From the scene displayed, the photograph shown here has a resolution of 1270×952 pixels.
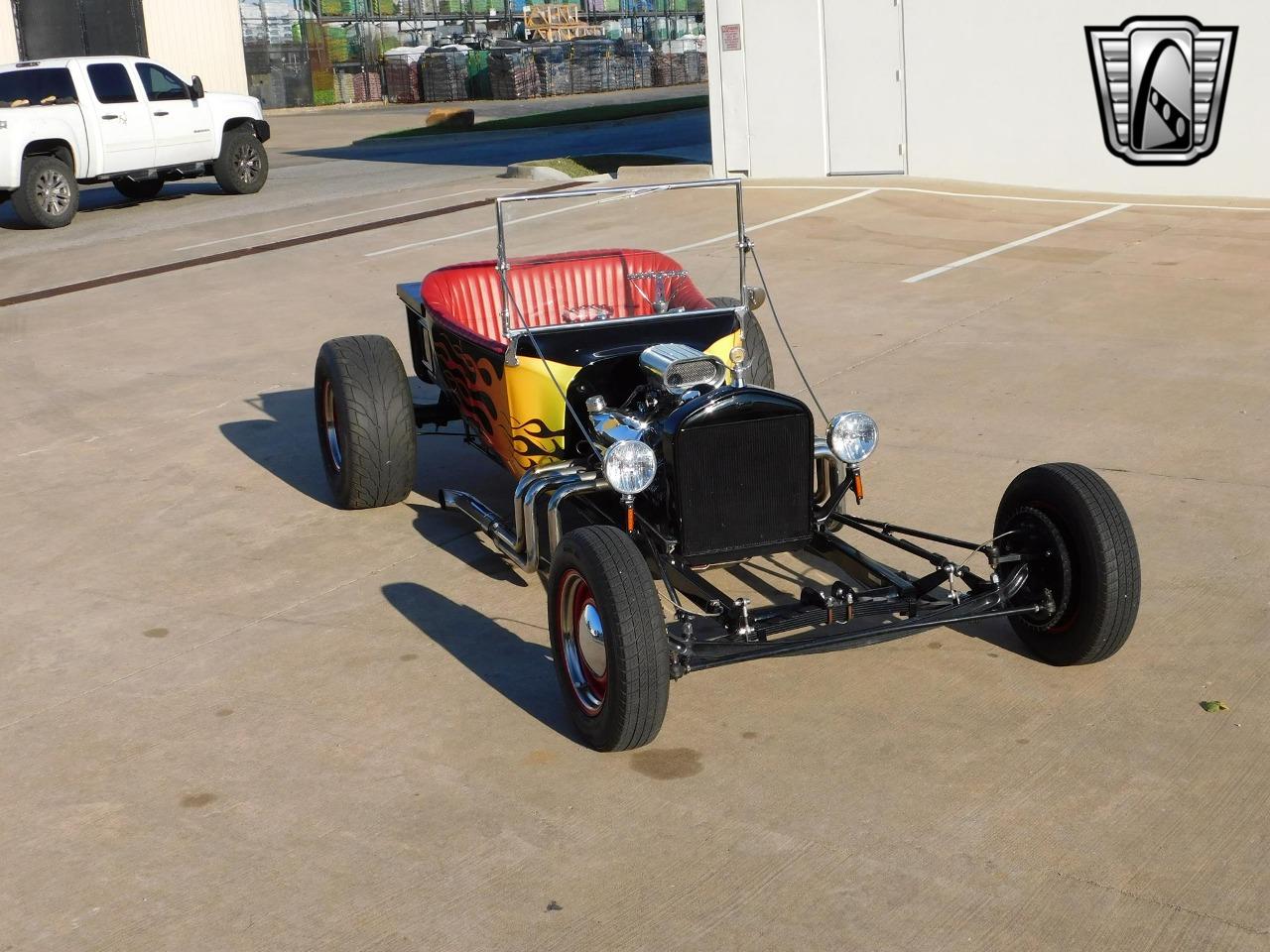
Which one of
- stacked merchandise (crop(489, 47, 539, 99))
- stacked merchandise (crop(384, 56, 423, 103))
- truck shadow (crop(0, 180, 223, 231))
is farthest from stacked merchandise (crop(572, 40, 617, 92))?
truck shadow (crop(0, 180, 223, 231))

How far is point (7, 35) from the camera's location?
33562mm

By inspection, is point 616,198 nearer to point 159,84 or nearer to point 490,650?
point 490,650

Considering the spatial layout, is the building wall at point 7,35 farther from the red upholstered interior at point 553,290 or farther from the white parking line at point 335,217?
the red upholstered interior at point 553,290

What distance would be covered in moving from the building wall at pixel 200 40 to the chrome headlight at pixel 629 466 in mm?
33381

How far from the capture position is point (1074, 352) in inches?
371

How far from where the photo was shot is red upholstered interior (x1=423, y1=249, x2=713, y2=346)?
6.79m

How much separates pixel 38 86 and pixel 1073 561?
16.7 metres

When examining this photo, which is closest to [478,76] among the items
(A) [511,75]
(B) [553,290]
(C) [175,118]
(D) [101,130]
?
(A) [511,75]

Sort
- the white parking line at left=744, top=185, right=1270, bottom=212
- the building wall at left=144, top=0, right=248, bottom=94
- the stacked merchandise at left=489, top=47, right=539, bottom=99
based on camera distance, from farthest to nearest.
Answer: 1. the stacked merchandise at left=489, top=47, right=539, bottom=99
2. the building wall at left=144, top=0, right=248, bottom=94
3. the white parking line at left=744, top=185, right=1270, bottom=212

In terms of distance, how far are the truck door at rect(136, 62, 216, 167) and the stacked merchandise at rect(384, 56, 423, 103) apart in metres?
24.8

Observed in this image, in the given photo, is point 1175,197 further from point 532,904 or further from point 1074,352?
point 532,904

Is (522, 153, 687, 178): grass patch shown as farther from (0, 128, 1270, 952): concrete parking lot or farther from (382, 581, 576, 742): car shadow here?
(382, 581, 576, 742): car shadow

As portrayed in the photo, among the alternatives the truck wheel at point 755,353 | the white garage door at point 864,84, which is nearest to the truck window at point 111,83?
the white garage door at point 864,84

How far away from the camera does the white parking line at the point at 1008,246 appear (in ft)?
40.3
